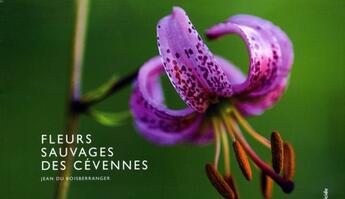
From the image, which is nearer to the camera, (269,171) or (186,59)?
(186,59)

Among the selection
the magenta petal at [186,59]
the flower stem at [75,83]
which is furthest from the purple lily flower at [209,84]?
the flower stem at [75,83]

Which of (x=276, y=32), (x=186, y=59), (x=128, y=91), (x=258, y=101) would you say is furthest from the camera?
(x=128, y=91)

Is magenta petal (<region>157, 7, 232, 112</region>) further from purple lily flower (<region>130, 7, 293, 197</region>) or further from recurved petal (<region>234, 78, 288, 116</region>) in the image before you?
recurved petal (<region>234, 78, 288, 116</region>)

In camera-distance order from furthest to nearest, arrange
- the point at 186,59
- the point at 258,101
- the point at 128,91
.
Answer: the point at 128,91
the point at 258,101
the point at 186,59

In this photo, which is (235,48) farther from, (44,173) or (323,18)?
(44,173)

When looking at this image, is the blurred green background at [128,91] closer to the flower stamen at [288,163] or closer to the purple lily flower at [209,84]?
the purple lily flower at [209,84]

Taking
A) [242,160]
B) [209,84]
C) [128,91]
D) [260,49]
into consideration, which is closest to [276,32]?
[260,49]

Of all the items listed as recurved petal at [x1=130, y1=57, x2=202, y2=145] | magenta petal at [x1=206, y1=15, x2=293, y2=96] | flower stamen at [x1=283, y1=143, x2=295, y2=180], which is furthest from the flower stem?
flower stamen at [x1=283, y1=143, x2=295, y2=180]

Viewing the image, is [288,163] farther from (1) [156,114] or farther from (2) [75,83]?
(2) [75,83]
